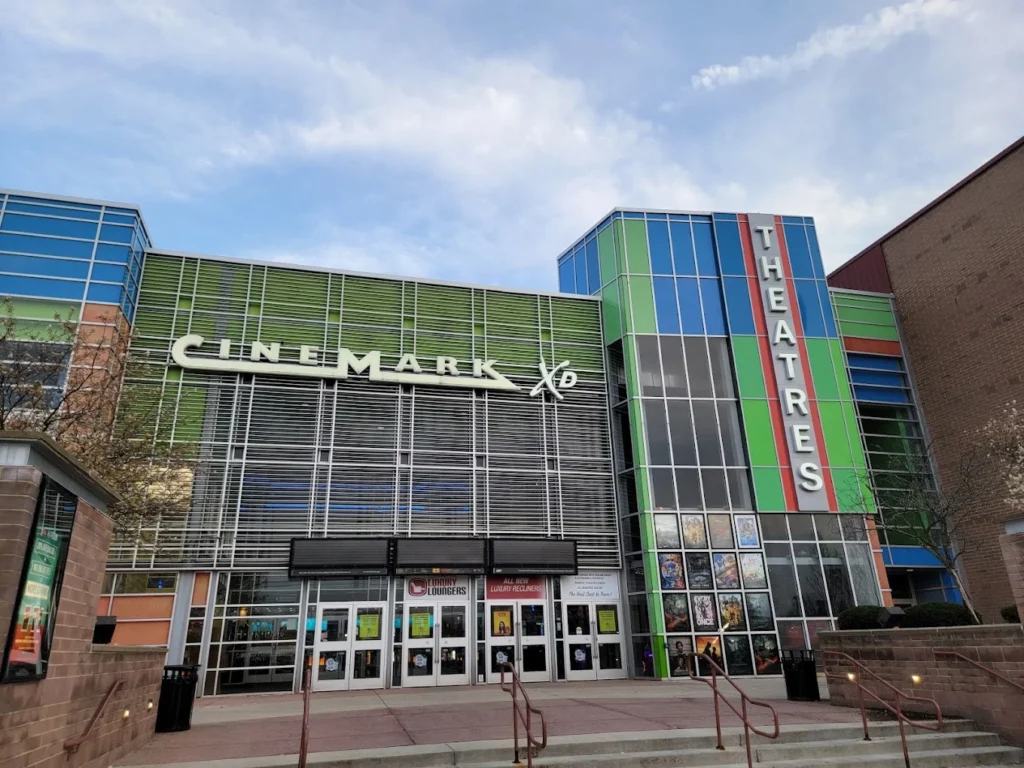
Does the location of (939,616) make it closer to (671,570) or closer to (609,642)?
(671,570)

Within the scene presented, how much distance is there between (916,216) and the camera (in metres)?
29.5

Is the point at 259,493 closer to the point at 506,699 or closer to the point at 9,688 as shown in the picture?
the point at 506,699

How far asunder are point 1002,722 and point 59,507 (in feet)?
42.4

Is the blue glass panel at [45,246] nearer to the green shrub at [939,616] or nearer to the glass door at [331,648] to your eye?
the glass door at [331,648]

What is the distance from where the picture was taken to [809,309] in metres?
26.5

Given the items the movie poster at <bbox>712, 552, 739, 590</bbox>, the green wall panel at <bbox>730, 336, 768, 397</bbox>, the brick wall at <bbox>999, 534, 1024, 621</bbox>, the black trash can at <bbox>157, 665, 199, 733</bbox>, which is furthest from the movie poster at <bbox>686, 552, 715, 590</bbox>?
the black trash can at <bbox>157, 665, 199, 733</bbox>

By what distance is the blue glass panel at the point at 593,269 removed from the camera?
2723cm

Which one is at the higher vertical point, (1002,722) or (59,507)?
(59,507)

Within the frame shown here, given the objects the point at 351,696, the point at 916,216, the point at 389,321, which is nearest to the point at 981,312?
the point at 916,216

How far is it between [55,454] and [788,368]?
2379cm

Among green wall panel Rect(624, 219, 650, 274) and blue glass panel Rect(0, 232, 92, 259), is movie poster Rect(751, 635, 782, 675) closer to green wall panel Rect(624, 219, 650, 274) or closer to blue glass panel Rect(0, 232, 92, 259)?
green wall panel Rect(624, 219, 650, 274)

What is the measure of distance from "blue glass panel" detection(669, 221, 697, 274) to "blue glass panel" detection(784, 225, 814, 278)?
403 centimetres

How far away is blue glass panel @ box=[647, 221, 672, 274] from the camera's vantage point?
2619cm

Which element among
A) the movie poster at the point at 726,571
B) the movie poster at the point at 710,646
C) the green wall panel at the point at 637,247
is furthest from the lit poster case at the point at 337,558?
the green wall panel at the point at 637,247
